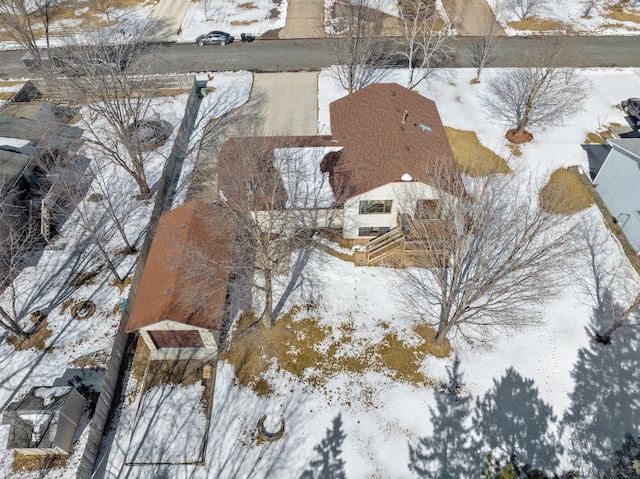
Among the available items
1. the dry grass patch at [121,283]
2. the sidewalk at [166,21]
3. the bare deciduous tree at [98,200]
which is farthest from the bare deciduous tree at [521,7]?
the dry grass patch at [121,283]

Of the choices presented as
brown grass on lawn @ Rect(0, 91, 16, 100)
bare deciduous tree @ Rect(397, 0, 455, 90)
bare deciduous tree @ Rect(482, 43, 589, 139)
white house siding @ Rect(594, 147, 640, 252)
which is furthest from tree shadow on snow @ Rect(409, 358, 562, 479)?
brown grass on lawn @ Rect(0, 91, 16, 100)

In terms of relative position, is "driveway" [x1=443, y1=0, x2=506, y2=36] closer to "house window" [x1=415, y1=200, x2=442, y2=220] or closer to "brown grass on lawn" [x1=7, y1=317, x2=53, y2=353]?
"house window" [x1=415, y1=200, x2=442, y2=220]

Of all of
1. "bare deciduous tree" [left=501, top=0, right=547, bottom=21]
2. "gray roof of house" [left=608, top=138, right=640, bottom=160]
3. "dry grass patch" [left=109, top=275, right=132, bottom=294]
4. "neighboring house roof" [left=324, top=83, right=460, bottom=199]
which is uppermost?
"bare deciduous tree" [left=501, top=0, right=547, bottom=21]

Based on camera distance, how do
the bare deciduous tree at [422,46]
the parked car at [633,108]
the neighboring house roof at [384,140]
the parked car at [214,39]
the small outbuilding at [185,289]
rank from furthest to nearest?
the parked car at [214,39] < the bare deciduous tree at [422,46] < the parked car at [633,108] < the neighboring house roof at [384,140] < the small outbuilding at [185,289]

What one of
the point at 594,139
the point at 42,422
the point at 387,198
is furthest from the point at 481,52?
the point at 42,422

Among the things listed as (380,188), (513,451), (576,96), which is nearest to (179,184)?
(380,188)

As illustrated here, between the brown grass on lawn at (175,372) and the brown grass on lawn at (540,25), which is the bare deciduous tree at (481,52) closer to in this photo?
the brown grass on lawn at (540,25)
